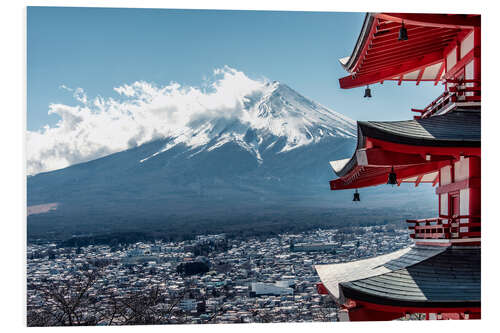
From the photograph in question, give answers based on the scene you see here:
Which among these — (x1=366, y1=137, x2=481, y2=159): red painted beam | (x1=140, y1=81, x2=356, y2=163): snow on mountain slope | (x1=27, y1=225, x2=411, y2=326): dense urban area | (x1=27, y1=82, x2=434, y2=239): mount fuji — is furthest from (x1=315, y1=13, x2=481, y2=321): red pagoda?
(x1=140, y1=81, x2=356, y2=163): snow on mountain slope

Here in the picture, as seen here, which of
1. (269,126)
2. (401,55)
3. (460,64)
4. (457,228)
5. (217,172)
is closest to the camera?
(457,228)

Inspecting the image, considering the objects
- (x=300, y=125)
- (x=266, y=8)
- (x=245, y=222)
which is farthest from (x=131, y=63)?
(x=266, y=8)

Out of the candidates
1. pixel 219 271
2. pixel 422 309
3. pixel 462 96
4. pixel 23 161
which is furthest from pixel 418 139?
pixel 219 271

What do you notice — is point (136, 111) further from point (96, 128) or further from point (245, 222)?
point (245, 222)

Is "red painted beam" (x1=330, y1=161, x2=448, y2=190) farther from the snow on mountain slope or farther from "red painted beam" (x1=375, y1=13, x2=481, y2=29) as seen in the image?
the snow on mountain slope

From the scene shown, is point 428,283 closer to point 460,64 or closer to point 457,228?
point 457,228
